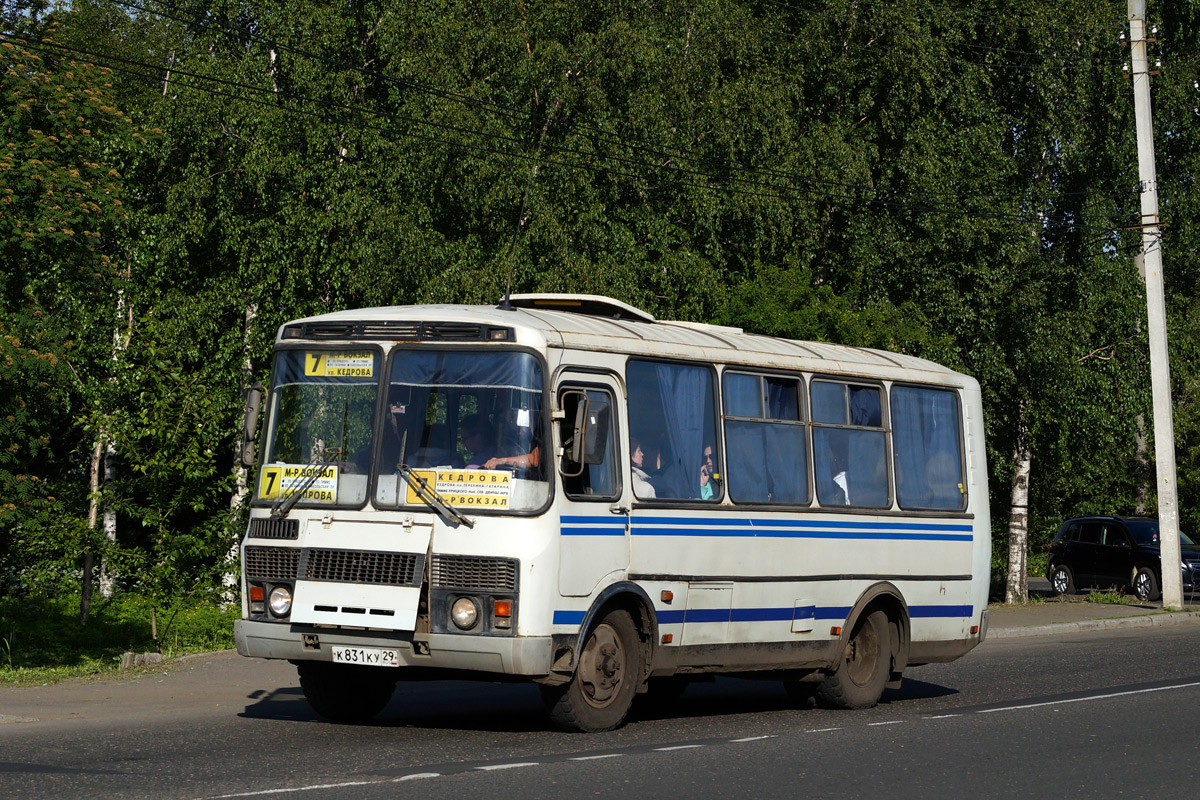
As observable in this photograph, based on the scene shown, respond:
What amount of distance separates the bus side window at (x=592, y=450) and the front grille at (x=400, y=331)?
687 millimetres

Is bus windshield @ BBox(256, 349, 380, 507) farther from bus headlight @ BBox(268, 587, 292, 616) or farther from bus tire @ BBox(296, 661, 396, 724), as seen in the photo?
bus tire @ BBox(296, 661, 396, 724)

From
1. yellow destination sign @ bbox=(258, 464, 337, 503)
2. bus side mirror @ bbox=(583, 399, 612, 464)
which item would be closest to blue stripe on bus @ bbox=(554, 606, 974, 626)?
bus side mirror @ bbox=(583, 399, 612, 464)

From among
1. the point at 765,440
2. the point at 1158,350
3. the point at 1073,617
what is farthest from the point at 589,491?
the point at 1158,350

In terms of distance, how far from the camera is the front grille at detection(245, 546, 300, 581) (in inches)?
418

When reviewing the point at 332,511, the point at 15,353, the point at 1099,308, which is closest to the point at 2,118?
the point at 15,353

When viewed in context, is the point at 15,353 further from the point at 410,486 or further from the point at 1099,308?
the point at 1099,308

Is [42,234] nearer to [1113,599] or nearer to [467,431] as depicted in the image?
[467,431]

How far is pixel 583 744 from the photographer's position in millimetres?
10312

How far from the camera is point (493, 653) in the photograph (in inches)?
393

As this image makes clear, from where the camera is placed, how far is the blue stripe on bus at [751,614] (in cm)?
1049

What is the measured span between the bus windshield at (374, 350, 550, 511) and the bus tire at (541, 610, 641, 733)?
1.24 meters

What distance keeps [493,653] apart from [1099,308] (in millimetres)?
25654

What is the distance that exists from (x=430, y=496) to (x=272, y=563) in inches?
51.2

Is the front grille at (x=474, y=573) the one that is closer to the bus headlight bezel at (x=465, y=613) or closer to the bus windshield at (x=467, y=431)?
the bus headlight bezel at (x=465, y=613)
